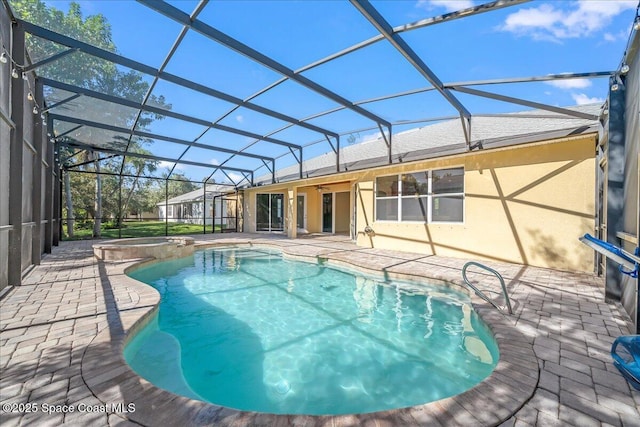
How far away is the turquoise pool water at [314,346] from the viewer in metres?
2.80

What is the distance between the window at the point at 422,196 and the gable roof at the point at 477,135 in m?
0.65

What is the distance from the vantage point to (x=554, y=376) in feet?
7.48

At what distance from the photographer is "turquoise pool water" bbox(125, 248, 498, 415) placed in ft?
9.19

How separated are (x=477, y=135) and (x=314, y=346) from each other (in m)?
7.81

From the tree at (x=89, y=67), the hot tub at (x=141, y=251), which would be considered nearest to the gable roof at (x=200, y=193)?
the hot tub at (x=141, y=251)

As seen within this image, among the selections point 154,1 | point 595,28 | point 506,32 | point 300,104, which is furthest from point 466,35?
point 154,1

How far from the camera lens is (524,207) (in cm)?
675

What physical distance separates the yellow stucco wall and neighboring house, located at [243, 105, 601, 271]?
0.06 ft

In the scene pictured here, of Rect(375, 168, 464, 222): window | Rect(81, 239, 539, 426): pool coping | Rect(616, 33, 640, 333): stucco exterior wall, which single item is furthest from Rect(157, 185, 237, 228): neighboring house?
Rect(616, 33, 640, 333): stucco exterior wall

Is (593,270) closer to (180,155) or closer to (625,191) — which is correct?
(625,191)

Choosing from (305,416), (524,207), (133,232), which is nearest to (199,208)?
(133,232)

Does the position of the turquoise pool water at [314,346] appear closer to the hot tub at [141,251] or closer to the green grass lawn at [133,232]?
the hot tub at [141,251]

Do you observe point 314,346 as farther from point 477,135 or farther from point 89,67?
point 89,67

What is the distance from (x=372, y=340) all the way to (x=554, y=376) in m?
2.07
